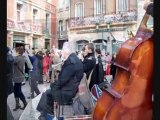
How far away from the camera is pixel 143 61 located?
847 mm

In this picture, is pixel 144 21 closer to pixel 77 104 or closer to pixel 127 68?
pixel 127 68

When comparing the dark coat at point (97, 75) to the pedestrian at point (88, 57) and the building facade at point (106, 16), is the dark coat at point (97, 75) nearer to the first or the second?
the pedestrian at point (88, 57)

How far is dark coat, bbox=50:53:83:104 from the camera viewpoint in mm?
2068

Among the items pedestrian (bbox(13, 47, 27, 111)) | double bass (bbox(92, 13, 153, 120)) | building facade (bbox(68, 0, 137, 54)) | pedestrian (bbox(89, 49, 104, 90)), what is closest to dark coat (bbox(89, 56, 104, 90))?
pedestrian (bbox(89, 49, 104, 90))

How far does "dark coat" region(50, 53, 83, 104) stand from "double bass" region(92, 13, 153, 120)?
100 cm

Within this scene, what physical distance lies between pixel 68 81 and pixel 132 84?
1219 millimetres

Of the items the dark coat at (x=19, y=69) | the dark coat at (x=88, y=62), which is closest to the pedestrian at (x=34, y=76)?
the dark coat at (x=19, y=69)

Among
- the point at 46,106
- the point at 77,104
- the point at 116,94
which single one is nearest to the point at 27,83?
the point at 46,106

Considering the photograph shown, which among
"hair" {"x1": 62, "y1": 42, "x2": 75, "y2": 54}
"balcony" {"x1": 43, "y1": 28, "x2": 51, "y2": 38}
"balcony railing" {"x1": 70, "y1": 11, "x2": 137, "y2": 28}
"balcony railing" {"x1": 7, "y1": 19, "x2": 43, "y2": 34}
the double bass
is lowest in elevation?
the double bass

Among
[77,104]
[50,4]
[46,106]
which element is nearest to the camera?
[50,4]

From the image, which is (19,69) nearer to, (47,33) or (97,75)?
(97,75)

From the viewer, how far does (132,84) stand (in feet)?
2.96

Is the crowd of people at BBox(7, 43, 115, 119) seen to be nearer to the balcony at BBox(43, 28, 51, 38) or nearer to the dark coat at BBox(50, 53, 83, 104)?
the dark coat at BBox(50, 53, 83, 104)
